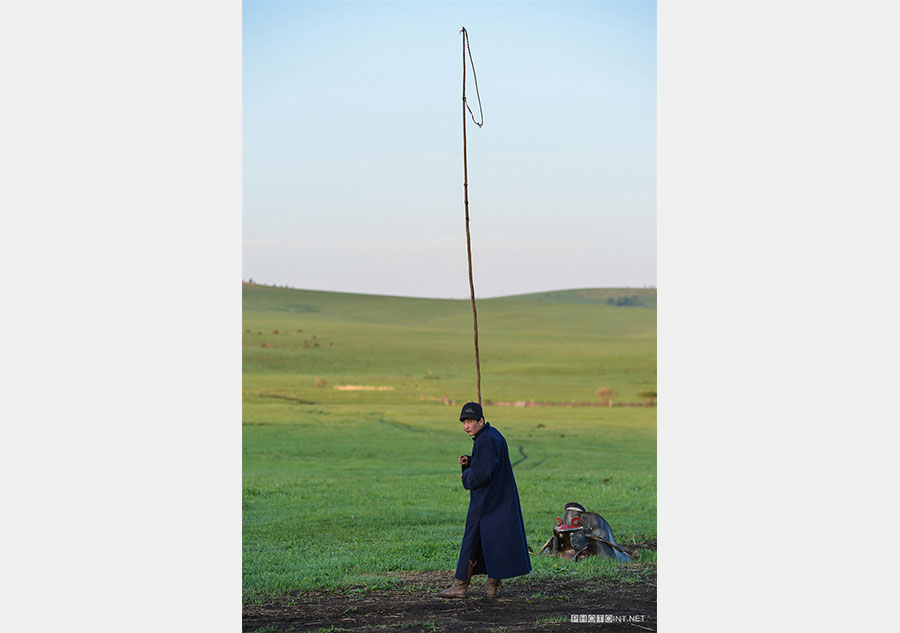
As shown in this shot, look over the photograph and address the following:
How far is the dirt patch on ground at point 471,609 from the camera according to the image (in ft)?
25.8

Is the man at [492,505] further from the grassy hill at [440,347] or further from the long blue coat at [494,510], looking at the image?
the grassy hill at [440,347]

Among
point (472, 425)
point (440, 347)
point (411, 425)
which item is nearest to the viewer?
point (472, 425)

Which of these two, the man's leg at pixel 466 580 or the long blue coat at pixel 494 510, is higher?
the long blue coat at pixel 494 510

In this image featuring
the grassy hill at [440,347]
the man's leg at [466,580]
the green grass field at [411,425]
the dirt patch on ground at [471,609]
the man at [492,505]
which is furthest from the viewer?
the grassy hill at [440,347]

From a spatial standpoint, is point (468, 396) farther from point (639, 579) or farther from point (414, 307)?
point (639, 579)

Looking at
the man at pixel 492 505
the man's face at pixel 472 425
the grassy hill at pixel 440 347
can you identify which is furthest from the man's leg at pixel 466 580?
the grassy hill at pixel 440 347

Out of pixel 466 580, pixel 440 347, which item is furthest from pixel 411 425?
pixel 466 580

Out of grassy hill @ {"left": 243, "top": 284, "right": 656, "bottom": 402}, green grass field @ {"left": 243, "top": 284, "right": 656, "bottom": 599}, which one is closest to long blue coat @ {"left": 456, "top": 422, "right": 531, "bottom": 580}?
green grass field @ {"left": 243, "top": 284, "right": 656, "bottom": 599}

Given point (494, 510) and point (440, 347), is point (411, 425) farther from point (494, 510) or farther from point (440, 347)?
point (494, 510)

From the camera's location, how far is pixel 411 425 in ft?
88.2

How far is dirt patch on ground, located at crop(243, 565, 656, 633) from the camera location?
7871 mm

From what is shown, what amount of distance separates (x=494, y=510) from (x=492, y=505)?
5cm

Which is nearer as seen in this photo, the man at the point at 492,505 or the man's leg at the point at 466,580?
the man at the point at 492,505

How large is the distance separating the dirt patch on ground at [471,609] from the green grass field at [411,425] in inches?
17.7
